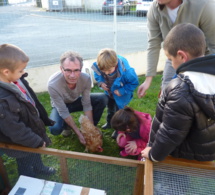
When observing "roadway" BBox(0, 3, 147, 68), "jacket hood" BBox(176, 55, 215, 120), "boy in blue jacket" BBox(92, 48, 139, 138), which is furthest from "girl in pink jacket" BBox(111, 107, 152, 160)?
"roadway" BBox(0, 3, 147, 68)

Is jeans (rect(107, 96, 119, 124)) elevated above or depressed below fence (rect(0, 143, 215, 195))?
below

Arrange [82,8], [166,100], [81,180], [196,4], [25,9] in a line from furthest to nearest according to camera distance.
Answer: [82,8] < [25,9] < [196,4] < [81,180] < [166,100]

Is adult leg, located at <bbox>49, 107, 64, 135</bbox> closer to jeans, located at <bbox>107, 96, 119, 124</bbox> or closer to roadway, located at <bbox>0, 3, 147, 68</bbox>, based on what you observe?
jeans, located at <bbox>107, 96, 119, 124</bbox>

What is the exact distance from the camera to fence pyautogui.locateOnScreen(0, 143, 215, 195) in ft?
3.44

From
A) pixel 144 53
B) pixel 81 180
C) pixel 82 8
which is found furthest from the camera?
pixel 144 53

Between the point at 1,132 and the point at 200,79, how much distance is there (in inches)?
48.2

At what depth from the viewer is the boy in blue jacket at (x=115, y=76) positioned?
2.03 metres

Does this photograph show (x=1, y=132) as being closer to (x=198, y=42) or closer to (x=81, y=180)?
(x=81, y=180)

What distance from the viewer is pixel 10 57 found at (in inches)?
50.1

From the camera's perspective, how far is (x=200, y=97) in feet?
2.93

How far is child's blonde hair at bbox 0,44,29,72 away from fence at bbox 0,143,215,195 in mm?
508

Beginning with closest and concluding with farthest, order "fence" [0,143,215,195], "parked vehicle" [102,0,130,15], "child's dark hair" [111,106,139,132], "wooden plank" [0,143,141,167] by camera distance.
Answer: "fence" [0,143,215,195] < "wooden plank" [0,143,141,167] < "child's dark hair" [111,106,139,132] < "parked vehicle" [102,0,130,15]

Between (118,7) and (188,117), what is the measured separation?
3.33 metres

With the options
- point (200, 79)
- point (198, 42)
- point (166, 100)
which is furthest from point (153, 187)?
point (198, 42)
